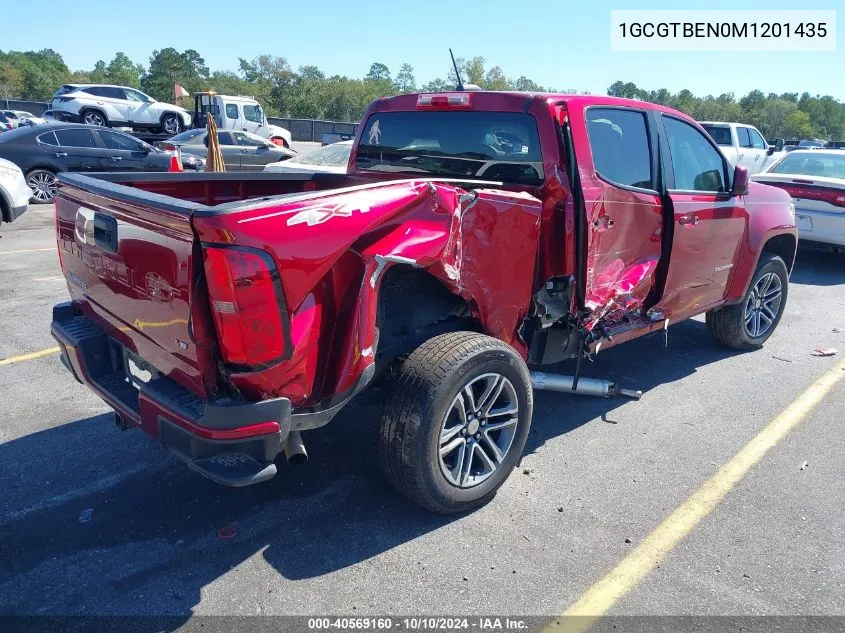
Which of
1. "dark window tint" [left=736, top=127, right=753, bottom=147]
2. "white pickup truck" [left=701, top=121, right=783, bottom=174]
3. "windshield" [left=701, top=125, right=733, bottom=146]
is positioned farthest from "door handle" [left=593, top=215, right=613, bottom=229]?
"dark window tint" [left=736, top=127, right=753, bottom=147]

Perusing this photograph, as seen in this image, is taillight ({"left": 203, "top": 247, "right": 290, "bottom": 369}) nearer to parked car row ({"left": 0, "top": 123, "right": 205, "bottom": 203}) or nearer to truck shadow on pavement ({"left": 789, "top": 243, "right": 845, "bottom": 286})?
truck shadow on pavement ({"left": 789, "top": 243, "right": 845, "bottom": 286})

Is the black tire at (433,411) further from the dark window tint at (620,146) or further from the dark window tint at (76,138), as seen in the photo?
the dark window tint at (76,138)

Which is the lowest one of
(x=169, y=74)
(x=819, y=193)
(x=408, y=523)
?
(x=408, y=523)

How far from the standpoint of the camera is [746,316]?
590cm

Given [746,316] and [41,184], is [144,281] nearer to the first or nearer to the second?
[746,316]

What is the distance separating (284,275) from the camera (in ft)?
8.43

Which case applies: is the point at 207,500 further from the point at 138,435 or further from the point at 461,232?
the point at 461,232

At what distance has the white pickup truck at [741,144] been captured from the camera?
674 inches

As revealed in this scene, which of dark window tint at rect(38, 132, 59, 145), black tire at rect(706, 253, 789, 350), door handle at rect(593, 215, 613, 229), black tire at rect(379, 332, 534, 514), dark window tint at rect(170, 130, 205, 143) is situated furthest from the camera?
dark window tint at rect(170, 130, 205, 143)

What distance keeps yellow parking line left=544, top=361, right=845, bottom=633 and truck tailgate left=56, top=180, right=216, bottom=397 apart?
175 cm

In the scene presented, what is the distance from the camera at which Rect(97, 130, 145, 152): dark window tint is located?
45.0 ft

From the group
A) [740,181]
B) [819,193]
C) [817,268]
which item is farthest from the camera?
[817,268]

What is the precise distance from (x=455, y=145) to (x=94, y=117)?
24227 millimetres

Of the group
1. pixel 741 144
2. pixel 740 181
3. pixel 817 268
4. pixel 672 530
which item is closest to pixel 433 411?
pixel 672 530
